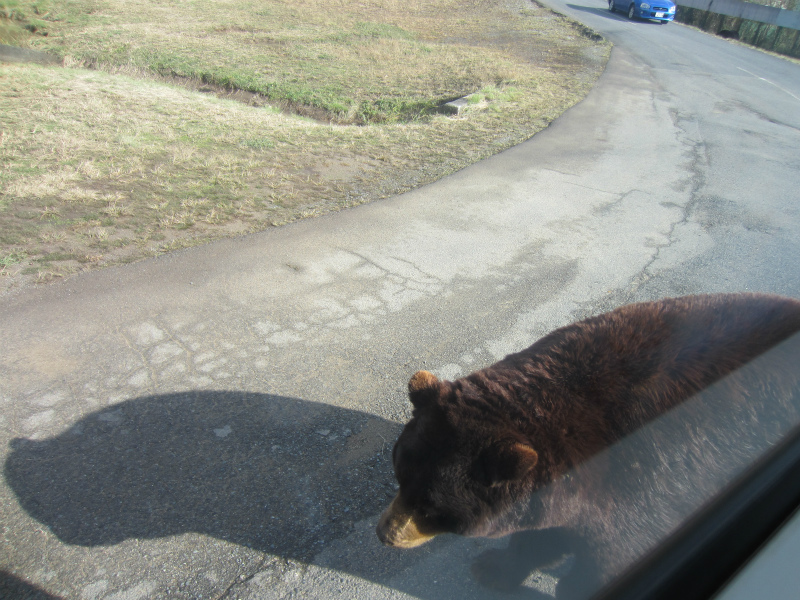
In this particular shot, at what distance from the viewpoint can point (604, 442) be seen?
2168 mm

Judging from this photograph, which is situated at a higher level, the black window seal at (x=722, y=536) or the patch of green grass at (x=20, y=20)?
the black window seal at (x=722, y=536)

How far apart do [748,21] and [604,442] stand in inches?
1324

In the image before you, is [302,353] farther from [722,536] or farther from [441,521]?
[722,536]

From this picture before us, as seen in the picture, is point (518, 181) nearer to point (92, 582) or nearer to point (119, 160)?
point (119, 160)

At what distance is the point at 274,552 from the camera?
8.72ft

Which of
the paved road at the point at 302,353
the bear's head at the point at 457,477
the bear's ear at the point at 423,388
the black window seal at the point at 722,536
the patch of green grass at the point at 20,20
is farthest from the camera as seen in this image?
the patch of green grass at the point at 20,20

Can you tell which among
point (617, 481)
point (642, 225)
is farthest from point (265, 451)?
point (642, 225)

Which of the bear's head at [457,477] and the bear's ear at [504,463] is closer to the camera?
the bear's ear at [504,463]

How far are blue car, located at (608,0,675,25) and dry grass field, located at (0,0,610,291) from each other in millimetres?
9828

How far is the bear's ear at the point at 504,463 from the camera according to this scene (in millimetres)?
1965

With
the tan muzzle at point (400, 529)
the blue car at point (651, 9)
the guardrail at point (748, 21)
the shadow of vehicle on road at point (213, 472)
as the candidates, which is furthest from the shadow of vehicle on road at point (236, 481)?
the blue car at point (651, 9)

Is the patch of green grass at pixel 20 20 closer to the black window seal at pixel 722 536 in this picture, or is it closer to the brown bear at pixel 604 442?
the brown bear at pixel 604 442

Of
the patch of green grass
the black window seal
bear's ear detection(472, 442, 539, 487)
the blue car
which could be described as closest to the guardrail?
the blue car

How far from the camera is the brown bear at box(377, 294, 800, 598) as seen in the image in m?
2.13
